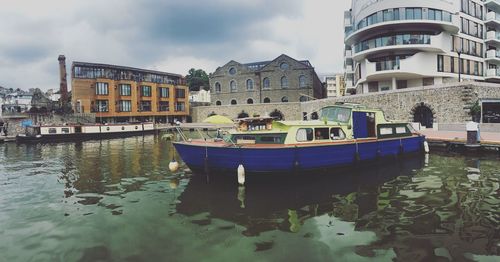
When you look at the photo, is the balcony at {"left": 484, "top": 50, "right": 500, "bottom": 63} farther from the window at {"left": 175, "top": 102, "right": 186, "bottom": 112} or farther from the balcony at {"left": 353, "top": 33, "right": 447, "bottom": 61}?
the window at {"left": 175, "top": 102, "right": 186, "bottom": 112}

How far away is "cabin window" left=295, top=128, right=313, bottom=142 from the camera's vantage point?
42.9 feet

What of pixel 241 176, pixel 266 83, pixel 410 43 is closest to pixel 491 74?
pixel 410 43

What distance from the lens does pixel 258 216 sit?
29.7 feet

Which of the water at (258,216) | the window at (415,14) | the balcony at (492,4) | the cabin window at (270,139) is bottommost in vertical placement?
the water at (258,216)

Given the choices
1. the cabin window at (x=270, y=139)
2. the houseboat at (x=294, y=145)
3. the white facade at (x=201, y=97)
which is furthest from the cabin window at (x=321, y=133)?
the white facade at (x=201, y=97)

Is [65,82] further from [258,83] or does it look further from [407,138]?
[407,138]

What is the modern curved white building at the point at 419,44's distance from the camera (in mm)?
34062

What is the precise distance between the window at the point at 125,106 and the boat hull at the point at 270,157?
46.0m

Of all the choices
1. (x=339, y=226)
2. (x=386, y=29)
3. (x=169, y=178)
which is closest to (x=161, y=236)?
(x=339, y=226)

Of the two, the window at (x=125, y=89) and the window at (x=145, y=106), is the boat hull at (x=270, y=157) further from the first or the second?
the window at (x=145, y=106)

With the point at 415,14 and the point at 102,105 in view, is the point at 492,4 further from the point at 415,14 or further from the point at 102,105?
the point at 102,105

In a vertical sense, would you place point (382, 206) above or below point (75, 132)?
below

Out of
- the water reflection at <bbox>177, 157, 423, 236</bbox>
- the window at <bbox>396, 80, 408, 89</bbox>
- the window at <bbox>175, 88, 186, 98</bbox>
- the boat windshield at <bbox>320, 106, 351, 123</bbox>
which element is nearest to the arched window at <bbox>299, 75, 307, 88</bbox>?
the window at <bbox>396, 80, 408, 89</bbox>

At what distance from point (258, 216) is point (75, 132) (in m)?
37.9
